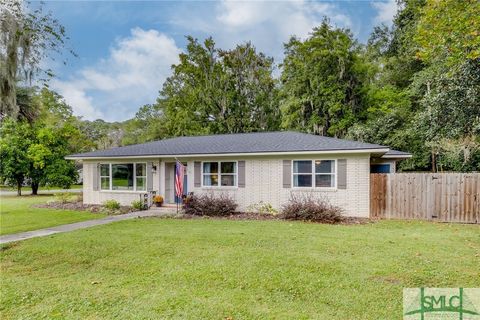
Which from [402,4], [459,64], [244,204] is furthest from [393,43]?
[244,204]

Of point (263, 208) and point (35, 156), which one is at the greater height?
point (35, 156)

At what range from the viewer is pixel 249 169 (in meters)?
12.7

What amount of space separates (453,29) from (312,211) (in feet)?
26.2

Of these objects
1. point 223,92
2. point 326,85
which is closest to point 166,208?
point 326,85

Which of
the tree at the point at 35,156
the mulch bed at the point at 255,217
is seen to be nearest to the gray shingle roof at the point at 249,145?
the mulch bed at the point at 255,217

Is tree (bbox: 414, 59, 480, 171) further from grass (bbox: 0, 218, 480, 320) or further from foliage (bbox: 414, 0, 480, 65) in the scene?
grass (bbox: 0, 218, 480, 320)

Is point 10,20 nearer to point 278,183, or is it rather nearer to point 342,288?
point 342,288

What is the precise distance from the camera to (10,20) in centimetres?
575

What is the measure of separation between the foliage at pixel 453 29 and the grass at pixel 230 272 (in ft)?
20.9

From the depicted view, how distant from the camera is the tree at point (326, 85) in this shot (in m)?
24.3

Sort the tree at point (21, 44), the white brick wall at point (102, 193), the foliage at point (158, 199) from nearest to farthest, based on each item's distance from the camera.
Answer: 1. the tree at point (21, 44)
2. the foliage at point (158, 199)
3. the white brick wall at point (102, 193)

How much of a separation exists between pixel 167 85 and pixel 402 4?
2311 centimetres

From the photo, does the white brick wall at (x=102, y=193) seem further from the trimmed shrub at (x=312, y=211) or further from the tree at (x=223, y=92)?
the tree at (x=223, y=92)

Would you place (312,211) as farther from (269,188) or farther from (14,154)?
(14,154)
